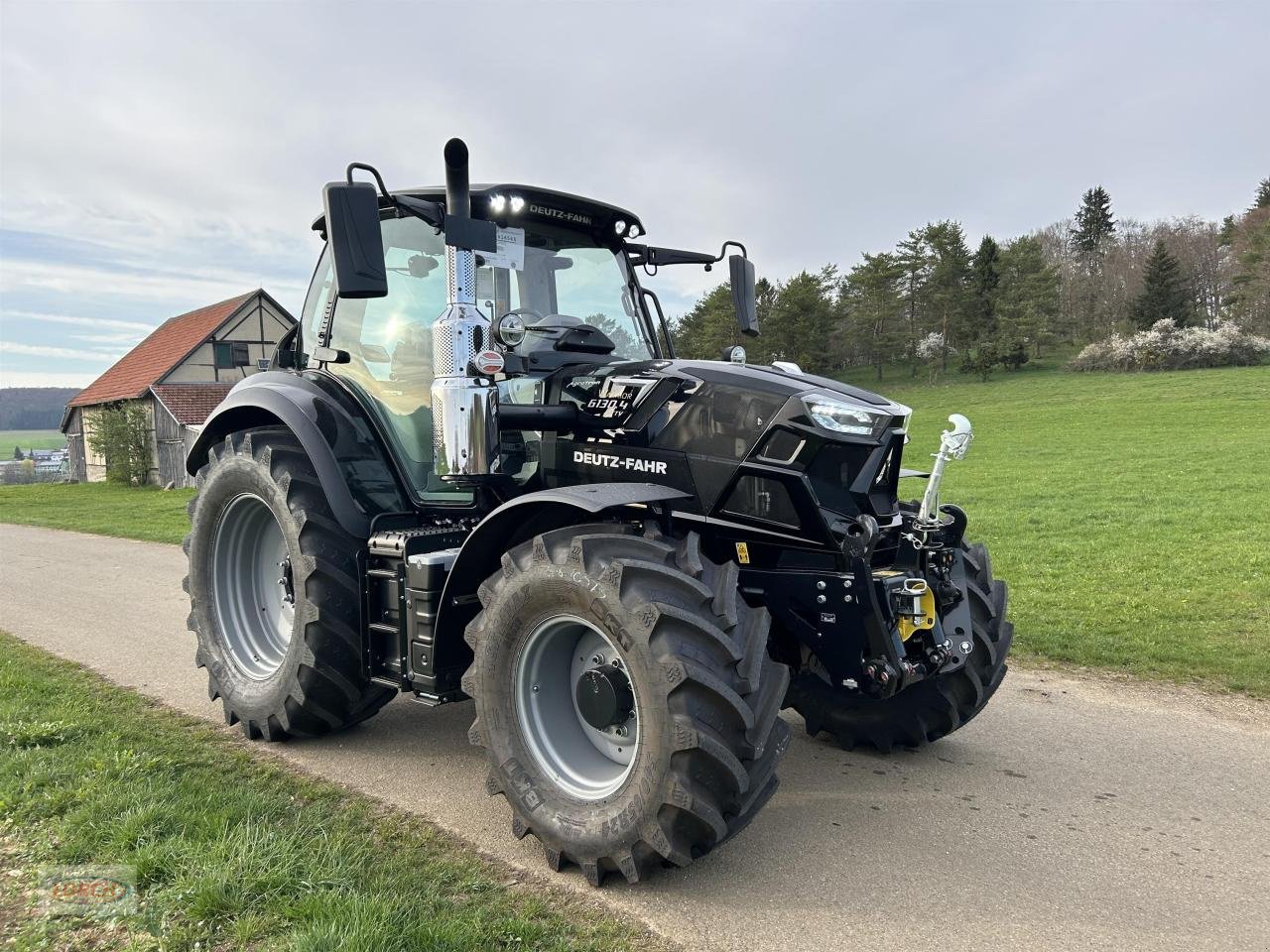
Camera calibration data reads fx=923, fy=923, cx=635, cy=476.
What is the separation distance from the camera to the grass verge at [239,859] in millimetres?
2969

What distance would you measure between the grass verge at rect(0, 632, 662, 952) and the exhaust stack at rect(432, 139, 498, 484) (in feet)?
5.18

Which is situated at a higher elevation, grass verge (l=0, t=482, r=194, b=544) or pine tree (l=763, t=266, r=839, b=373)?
pine tree (l=763, t=266, r=839, b=373)

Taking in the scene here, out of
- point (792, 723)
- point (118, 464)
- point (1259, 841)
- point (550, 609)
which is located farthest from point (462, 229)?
point (118, 464)

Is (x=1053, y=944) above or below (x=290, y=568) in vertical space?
below

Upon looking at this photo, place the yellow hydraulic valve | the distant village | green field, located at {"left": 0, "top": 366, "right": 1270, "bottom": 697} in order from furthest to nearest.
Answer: the distant village, green field, located at {"left": 0, "top": 366, "right": 1270, "bottom": 697}, the yellow hydraulic valve

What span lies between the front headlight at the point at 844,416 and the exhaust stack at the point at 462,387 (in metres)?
1.38

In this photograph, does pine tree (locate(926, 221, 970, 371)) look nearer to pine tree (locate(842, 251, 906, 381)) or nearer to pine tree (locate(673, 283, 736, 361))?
pine tree (locate(842, 251, 906, 381))

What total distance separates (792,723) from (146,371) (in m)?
37.4

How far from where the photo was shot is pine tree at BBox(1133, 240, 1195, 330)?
2298 inches

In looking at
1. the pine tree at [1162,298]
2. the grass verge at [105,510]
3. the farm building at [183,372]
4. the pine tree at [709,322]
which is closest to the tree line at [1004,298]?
the pine tree at [1162,298]

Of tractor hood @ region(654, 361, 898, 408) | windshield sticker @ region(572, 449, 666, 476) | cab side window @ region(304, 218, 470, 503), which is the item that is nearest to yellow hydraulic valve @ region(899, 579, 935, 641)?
tractor hood @ region(654, 361, 898, 408)

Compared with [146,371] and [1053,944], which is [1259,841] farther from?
[146,371]

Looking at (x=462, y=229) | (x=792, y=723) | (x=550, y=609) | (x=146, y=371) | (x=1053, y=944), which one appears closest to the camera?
(x=1053, y=944)

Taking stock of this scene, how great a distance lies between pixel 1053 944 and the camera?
2.98 metres
